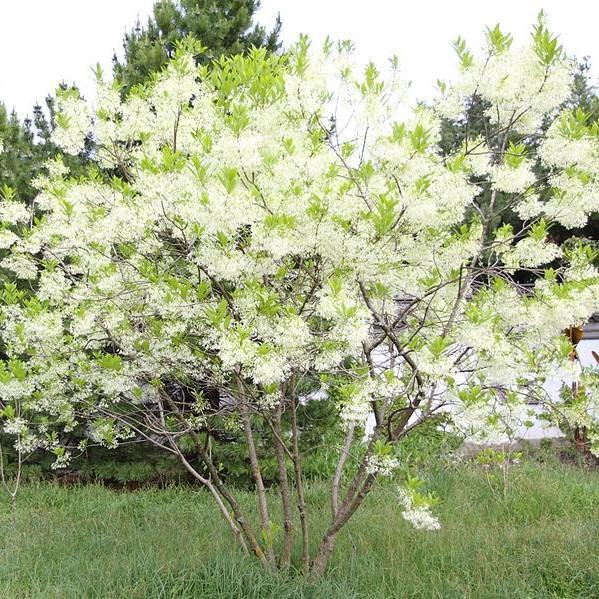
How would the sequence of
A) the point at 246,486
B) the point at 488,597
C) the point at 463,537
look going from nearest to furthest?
the point at 488,597
the point at 463,537
the point at 246,486

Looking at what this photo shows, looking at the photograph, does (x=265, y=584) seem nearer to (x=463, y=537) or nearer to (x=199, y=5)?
(x=463, y=537)

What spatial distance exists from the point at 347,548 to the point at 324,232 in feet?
8.04

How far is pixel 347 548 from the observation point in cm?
440

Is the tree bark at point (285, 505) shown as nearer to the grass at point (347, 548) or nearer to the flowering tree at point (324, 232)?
the flowering tree at point (324, 232)

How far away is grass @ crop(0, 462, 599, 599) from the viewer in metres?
3.67

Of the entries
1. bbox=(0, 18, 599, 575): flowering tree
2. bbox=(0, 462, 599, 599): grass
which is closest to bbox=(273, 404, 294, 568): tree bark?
bbox=(0, 18, 599, 575): flowering tree

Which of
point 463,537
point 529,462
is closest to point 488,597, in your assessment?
point 463,537

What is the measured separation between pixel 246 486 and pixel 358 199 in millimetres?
4090

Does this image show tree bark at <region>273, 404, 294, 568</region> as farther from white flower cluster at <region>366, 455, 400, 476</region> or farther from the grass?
white flower cluster at <region>366, 455, 400, 476</region>

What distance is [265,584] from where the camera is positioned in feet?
11.6

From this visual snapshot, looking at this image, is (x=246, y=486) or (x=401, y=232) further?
(x=246, y=486)

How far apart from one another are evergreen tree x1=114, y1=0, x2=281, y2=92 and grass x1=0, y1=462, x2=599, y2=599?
4155 mm

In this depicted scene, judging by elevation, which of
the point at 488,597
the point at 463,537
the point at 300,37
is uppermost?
the point at 300,37

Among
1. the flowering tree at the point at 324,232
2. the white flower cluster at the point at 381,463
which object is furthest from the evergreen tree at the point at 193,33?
the white flower cluster at the point at 381,463
